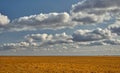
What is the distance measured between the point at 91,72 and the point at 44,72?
21.4 ft

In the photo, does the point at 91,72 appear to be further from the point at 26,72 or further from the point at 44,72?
the point at 26,72

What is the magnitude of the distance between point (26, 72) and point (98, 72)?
32.6 ft

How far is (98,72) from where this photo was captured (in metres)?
39.6

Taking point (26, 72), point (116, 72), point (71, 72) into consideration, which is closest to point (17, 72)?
point (26, 72)

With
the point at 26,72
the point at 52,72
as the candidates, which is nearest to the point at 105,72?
the point at 52,72

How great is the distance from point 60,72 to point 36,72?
333 centimetres

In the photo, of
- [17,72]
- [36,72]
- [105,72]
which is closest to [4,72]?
[17,72]

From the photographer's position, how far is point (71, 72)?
131 ft

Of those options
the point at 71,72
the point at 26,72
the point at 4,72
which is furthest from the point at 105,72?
the point at 4,72

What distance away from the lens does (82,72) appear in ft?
130

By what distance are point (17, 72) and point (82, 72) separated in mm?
8978

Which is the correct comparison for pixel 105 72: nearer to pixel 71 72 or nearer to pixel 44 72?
pixel 71 72

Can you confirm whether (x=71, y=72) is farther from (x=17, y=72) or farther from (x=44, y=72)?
(x=17, y=72)

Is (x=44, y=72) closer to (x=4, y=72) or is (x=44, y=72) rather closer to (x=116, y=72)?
(x=4, y=72)
